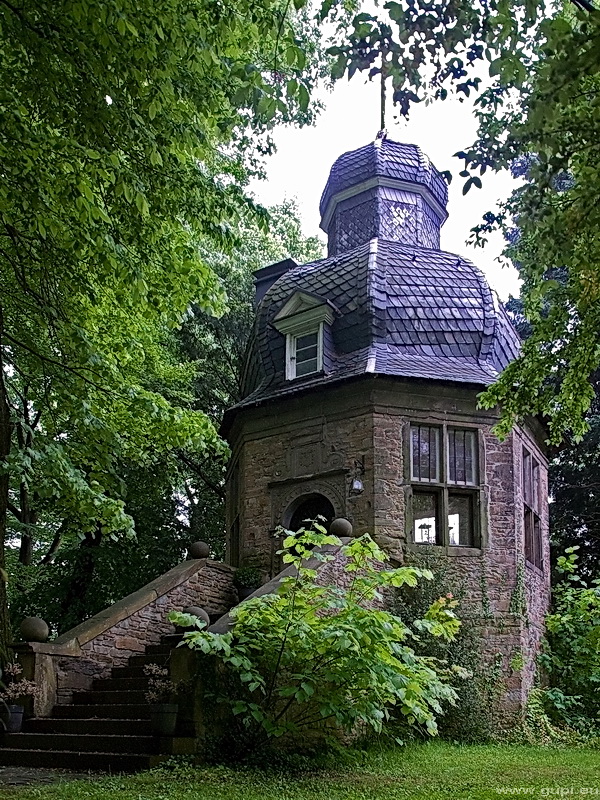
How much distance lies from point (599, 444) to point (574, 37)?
52.5 feet

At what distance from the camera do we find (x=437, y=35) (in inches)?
191

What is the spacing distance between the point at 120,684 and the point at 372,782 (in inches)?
160

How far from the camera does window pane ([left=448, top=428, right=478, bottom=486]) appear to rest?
13.6m

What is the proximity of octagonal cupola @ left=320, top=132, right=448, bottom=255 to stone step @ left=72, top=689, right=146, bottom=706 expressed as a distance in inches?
432

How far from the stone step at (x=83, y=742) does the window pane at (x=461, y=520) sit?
608 centimetres

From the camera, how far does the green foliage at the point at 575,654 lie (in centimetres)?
1314

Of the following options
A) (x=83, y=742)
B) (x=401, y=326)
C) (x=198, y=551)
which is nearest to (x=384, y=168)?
(x=401, y=326)

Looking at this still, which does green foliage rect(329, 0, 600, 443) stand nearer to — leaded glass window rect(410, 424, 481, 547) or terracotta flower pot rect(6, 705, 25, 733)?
leaded glass window rect(410, 424, 481, 547)

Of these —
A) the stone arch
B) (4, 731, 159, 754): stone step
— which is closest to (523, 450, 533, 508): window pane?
the stone arch

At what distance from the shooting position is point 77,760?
8797 mm

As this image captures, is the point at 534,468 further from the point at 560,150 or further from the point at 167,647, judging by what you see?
the point at 560,150

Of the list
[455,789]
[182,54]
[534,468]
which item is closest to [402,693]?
[455,789]

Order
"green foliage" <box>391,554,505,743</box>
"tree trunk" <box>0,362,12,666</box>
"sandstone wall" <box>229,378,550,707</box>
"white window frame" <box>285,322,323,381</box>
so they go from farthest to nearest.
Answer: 1. "white window frame" <box>285,322,323,381</box>
2. "sandstone wall" <box>229,378,550,707</box>
3. "green foliage" <box>391,554,505,743</box>
4. "tree trunk" <box>0,362,12,666</box>

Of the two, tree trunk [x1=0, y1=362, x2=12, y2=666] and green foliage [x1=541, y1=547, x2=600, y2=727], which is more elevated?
tree trunk [x1=0, y1=362, x2=12, y2=666]
